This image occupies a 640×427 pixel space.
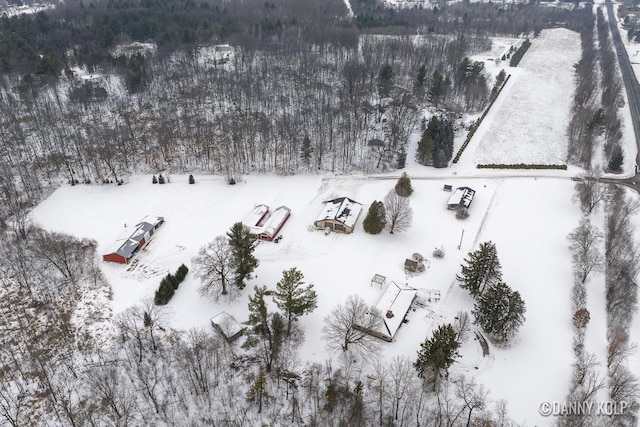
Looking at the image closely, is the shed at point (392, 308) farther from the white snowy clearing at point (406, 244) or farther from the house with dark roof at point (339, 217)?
the house with dark roof at point (339, 217)

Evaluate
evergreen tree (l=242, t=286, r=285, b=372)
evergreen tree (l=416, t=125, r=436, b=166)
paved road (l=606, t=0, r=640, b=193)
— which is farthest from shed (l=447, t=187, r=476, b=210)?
evergreen tree (l=242, t=286, r=285, b=372)

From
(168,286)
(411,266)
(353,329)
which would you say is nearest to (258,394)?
(353,329)

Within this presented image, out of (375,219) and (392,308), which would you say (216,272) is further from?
(375,219)

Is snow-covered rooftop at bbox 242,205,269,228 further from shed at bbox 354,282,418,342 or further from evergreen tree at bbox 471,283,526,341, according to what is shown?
evergreen tree at bbox 471,283,526,341

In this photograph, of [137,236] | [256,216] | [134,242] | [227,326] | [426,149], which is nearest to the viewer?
[227,326]

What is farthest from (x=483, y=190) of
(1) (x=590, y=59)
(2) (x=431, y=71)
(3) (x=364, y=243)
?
(1) (x=590, y=59)

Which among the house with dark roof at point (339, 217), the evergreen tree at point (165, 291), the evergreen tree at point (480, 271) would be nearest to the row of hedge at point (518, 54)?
the house with dark roof at point (339, 217)

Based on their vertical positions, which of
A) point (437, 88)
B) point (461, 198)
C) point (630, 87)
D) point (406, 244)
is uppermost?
point (437, 88)
